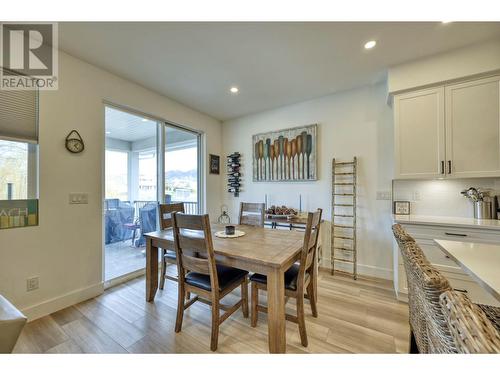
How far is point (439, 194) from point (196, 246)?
2933 millimetres

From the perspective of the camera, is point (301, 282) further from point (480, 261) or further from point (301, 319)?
point (480, 261)

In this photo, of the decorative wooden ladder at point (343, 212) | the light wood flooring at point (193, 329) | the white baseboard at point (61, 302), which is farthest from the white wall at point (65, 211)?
the decorative wooden ladder at point (343, 212)

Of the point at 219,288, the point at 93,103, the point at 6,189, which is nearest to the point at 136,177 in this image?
the point at 93,103

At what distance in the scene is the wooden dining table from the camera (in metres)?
1.43

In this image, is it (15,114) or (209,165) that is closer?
(15,114)

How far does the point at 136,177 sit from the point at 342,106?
337 centimetres

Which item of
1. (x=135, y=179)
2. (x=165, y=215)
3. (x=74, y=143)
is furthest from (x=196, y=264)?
(x=135, y=179)

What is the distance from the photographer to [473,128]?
2.13 meters

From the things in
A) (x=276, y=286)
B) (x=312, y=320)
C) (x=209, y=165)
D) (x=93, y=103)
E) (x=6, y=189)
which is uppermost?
(x=93, y=103)

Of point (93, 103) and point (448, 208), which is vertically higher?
point (93, 103)

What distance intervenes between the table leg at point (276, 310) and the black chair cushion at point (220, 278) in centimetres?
43

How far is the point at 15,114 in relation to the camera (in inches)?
75.2
